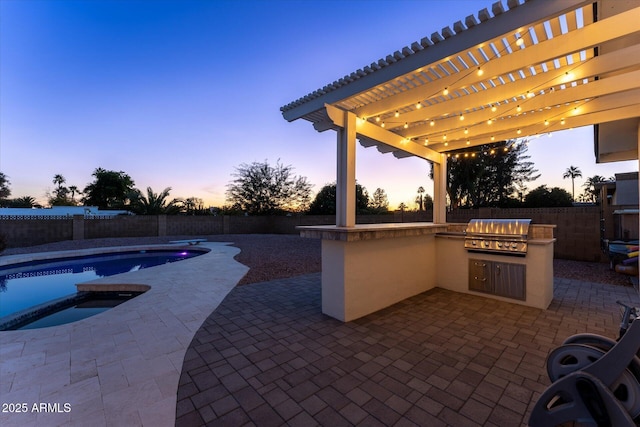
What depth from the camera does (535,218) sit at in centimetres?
888

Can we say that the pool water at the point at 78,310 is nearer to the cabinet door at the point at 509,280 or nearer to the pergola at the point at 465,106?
the pergola at the point at 465,106

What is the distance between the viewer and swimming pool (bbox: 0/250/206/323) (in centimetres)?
540

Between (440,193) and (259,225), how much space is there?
1543 cm

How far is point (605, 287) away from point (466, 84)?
539cm

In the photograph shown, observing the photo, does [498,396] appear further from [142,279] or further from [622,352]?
[142,279]

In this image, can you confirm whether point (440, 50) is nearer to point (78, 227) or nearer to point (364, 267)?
point (364, 267)

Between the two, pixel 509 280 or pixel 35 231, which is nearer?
pixel 509 280

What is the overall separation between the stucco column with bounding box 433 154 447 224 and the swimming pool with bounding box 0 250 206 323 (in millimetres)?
8123

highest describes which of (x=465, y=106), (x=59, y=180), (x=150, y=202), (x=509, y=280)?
(x=59, y=180)

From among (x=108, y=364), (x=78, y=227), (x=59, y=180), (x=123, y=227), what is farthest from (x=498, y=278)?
(x=59, y=180)

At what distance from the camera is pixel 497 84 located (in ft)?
11.9

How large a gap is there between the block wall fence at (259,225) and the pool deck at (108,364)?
424 inches

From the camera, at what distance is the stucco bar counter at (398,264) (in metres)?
3.40

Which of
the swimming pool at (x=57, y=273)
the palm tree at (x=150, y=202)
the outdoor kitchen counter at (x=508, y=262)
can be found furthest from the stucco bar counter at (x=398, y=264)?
the palm tree at (x=150, y=202)
